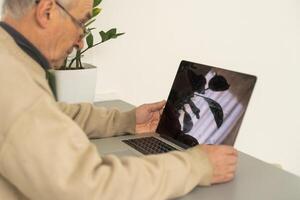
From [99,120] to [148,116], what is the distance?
0.59ft

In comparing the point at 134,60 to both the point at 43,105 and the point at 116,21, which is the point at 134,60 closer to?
the point at 116,21

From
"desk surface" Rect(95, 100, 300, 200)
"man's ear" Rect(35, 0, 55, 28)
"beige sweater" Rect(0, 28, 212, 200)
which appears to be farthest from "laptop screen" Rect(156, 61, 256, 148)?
"man's ear" Rect(35, 0, 55, 28)

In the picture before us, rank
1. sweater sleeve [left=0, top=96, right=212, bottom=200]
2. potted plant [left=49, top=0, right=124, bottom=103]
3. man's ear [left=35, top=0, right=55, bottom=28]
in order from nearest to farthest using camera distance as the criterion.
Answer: sweater sleeve [left=0, top=96, right=212, bottom=200], man's ear [left=35, top=0, right=55, bottom=28], potted plant [left=49, top=0, right=124, bottom=103]

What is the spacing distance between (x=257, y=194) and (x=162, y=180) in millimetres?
266

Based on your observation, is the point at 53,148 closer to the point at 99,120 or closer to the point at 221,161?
the point at 221,161

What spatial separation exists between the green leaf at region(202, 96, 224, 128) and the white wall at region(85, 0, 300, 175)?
82 centimetres

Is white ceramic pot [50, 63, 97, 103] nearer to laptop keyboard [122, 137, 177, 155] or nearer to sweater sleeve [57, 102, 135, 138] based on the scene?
sweater sleeve [57, 102, 135, 138]

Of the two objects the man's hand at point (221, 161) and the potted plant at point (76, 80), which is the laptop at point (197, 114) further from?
the potted plant at point (76, 80)

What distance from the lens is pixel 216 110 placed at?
117 centimetres

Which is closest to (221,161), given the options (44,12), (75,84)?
(44,12)

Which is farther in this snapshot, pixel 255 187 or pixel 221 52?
pixel 221 52

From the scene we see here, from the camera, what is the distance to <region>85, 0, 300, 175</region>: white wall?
1911mm

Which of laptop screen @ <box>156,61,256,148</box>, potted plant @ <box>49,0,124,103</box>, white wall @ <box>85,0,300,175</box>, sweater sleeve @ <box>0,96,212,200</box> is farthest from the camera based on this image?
white wall @ <box>85,0,300,175</box>

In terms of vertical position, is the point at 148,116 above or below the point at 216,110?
below
